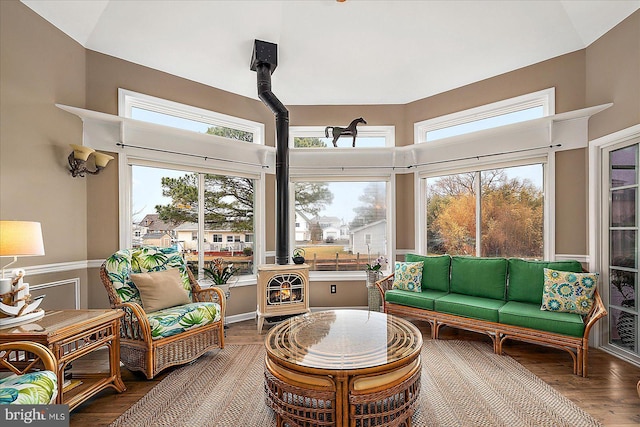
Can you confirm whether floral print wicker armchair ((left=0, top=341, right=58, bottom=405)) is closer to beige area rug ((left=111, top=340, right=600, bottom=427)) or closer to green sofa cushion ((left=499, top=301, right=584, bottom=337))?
beige area rug ((left=111, top=340, right=600, bottom=427))

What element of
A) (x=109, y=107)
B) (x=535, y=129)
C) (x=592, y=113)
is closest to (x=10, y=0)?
(x=109, y=107)

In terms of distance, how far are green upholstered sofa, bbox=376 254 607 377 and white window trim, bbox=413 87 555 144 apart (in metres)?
1.71

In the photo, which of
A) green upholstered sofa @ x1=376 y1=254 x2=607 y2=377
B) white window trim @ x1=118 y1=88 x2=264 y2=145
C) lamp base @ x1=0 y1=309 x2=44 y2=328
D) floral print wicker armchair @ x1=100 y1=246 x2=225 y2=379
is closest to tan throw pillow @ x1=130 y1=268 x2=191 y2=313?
floral print wicker armchair @ x1=100 y1=246 x2=225 y2=379

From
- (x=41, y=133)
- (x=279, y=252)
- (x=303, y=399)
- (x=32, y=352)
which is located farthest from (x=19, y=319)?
(x=279, y=252)

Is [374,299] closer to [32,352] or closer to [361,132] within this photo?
[361,132]

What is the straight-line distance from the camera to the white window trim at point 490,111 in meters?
3.67

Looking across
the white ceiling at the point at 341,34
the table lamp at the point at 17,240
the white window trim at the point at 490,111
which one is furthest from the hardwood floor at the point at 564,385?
the white ceiling at the point at 341,34

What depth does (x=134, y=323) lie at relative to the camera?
2.72m

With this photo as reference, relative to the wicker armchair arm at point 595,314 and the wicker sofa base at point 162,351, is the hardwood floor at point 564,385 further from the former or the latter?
the wicker armchair arm at point 595,314

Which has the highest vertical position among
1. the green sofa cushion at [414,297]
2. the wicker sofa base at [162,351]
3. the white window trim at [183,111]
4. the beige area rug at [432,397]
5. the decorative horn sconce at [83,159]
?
the white window trim at [183,111]

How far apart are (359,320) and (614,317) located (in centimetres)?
266

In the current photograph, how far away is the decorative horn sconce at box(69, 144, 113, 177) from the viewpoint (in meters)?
3.12

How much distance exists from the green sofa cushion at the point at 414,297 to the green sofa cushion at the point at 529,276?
0.75m

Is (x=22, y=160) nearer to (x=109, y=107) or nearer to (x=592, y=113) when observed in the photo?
(x=109, y=107)
